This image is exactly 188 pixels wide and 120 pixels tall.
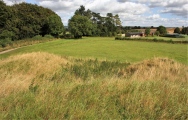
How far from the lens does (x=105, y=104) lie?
13.2 ft

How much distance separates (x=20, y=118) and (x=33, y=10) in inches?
2379

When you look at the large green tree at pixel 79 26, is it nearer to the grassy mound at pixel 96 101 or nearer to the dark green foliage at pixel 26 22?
the dark green foliage at pixel 26 22

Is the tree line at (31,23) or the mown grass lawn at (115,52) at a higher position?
the tree line at (31,23)

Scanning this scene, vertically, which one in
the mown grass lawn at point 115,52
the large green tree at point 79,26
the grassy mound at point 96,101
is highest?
the large green tree at point 79,26

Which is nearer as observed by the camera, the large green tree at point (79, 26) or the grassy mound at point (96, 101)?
the grassy mound at point (96, 101)

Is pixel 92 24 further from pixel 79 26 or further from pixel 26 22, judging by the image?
pixel 26 22

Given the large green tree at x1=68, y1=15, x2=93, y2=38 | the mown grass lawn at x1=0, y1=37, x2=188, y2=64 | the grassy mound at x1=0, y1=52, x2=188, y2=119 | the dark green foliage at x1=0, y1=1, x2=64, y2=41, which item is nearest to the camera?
the grassy mound at x1=0, y1=52, x2=188, y2=119

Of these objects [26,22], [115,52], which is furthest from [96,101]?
[26,22]

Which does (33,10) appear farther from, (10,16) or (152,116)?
(152,116)

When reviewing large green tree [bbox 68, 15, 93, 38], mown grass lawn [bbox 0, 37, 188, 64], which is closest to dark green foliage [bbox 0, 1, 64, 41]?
large green tree [bbox 68, 15, 93, 38]

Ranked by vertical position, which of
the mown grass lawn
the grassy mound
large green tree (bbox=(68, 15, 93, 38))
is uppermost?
large green tree (bbox=(68, 15, 93, 38))

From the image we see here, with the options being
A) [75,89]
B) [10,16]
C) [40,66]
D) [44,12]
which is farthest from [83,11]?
[75,89]

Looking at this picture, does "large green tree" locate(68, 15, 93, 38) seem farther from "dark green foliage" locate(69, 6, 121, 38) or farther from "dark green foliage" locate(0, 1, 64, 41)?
"dark green foliage" locate(0, 1, 64, 41)

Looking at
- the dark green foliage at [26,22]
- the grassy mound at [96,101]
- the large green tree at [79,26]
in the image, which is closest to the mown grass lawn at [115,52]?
the grassy mound at [96,101]
